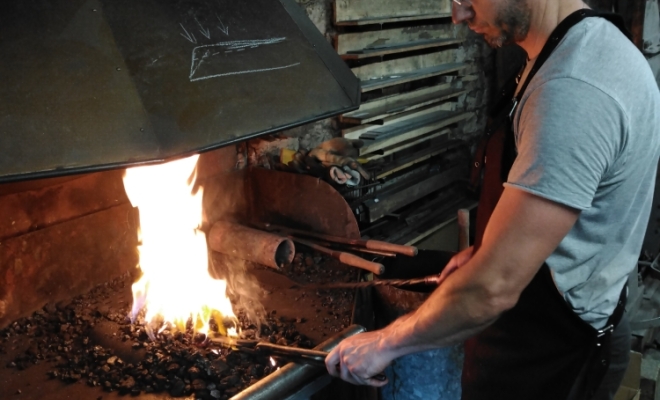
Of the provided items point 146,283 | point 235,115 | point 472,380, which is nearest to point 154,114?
point 235,115

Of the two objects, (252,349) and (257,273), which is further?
(257,273)

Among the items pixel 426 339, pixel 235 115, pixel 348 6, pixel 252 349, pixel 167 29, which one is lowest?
pixel 252 349

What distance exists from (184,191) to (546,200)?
1913 mm

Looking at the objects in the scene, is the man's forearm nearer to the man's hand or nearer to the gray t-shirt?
the man's hand

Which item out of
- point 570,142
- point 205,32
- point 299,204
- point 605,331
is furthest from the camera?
point 299,204

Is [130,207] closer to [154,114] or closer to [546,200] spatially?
[154,114]

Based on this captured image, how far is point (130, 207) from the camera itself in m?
2.69

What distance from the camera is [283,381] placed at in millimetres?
1660

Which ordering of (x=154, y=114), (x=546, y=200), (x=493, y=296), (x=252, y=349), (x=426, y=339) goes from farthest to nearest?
(x=252, y=349) < (x=154, y=114) < (x=426, y=339) < (x=493, y=296) < (x=546, y=200)

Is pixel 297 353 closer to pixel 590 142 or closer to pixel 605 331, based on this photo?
pixel 605 331

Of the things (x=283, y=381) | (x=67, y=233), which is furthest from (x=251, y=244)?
(x=283, y=381)

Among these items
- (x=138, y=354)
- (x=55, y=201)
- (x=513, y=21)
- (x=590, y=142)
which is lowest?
(x=138, y=354)

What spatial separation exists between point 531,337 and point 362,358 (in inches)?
18.0

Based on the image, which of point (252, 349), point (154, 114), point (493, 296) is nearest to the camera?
point (493, 296)
